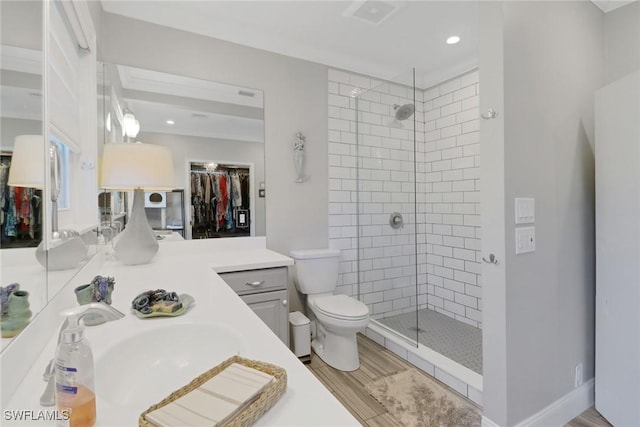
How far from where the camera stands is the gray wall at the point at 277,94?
2172mm

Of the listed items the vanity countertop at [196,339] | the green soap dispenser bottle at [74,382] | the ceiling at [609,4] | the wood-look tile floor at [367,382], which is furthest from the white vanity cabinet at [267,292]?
the ceiling at [609,4]

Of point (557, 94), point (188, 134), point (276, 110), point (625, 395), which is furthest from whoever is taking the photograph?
point (276, 110)

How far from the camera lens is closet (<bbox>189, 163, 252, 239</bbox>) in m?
2.37

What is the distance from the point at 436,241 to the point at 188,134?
260 centimetres

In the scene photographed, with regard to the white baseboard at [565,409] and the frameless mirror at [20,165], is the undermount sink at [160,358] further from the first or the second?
the white baseboard at [565,409]

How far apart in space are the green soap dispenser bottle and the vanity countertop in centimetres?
4

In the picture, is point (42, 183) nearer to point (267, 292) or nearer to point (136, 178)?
point (136, 178)

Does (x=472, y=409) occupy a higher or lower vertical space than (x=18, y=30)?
lower

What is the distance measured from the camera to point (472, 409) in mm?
1801

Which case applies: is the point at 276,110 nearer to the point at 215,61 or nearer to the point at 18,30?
the point at 215,61

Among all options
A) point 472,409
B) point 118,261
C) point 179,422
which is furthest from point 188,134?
point 472,409

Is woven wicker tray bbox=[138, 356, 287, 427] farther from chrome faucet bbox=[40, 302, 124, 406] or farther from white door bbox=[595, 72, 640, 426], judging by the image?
white door bbox=[595, 72, 640, 426]

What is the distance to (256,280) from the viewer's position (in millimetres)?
1981

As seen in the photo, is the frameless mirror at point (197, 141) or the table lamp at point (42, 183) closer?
the table lamp at point (42, 183)
